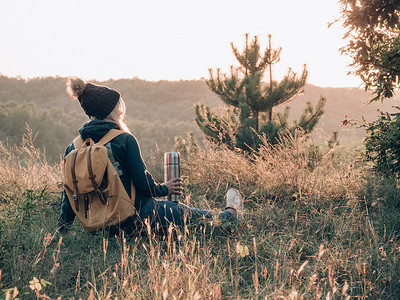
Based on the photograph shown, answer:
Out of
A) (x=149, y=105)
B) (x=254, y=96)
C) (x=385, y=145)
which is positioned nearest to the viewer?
(x=385, y=145)

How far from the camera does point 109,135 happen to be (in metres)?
2.96

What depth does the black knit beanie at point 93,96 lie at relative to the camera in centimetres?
296

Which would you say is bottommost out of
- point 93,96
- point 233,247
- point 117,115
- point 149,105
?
point 233,247

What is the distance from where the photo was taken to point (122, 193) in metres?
2.91

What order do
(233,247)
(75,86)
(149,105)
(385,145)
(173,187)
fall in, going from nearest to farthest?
(75,86)
(233,247)
(173,187)
(385,145)
(149,105)

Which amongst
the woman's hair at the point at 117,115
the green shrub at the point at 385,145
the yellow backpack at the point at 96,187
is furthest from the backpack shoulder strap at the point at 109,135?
the green shrub at the point at 385,145

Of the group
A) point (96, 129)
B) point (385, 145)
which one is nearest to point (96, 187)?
point (96, 129)

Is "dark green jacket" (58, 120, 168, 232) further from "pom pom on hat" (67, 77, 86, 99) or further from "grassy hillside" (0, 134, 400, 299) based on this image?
"grassy hillside" (0, 134, 400, 299)

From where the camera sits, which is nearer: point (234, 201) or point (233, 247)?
point (233, 247)

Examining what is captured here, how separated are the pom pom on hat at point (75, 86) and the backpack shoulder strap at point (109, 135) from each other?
405 mm

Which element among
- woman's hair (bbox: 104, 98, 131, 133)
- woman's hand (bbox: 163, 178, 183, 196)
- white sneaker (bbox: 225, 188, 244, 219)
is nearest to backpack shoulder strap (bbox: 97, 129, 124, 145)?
woman's hair (bbox: 104, 98, 131, 133)

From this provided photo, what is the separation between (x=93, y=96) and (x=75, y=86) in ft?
0.53

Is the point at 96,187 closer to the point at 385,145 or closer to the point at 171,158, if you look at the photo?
the point at 171,158

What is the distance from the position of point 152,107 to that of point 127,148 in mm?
39159
